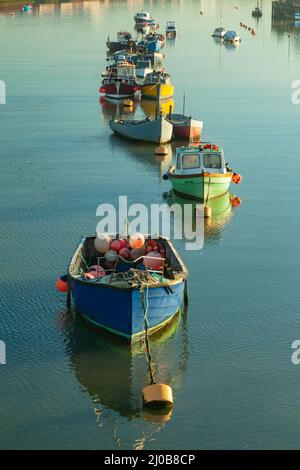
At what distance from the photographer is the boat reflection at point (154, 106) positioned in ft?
245

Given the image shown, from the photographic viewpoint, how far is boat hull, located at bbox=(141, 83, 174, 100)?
76250 millimetres

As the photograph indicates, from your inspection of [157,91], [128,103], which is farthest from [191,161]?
[128,103]

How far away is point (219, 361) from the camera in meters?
27.9

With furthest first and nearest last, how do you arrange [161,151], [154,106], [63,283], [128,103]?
[128,103] < [154,106] < [161,151] < [63,283]

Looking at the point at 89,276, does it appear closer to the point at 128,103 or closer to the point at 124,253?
the point at 124,253

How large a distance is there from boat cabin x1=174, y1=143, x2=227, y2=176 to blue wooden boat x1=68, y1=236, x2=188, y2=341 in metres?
14.8

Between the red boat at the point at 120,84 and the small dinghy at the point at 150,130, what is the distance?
63.0ft

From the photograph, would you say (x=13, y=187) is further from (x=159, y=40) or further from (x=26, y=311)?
(x=159, y=40)

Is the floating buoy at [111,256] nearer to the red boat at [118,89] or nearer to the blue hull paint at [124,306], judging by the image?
the blue hull paint at [124,306]

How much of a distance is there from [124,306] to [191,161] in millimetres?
18430

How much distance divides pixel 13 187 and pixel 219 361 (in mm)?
24417

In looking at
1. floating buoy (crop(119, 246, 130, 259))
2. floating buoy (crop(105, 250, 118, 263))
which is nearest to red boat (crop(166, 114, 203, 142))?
floating buoy (crop(119, 246, 130, 259))

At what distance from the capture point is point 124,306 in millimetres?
27266
